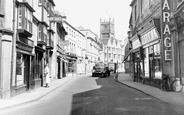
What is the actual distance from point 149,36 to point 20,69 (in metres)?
10.6

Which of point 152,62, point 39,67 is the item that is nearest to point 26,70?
point 39,67

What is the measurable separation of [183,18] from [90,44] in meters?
47.0

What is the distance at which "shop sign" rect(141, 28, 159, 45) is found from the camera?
46.5 ft

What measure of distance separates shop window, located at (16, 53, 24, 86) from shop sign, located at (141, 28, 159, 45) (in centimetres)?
991

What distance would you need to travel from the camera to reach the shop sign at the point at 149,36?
14184 mm

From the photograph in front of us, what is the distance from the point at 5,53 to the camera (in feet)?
32.3

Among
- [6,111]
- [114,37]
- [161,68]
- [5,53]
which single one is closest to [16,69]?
[5,53]

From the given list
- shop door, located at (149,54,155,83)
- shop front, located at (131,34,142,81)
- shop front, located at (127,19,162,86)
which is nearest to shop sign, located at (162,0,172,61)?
shop front, located at (127,19,162,86)

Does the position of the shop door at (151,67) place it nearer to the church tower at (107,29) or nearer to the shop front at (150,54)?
the shop front at (150,54)

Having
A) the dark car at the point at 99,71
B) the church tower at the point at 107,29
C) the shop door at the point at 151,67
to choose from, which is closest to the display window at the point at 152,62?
the shop door at the point at 151,67

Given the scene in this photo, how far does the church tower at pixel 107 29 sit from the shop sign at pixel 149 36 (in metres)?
84.5

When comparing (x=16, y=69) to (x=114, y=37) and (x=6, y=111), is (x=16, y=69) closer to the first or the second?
(x=6, y=111)

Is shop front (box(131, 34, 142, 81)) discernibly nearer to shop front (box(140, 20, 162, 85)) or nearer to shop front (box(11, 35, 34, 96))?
shop front (box(140, 20, 162, 85))

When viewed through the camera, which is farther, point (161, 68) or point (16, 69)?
point (161, 68)
